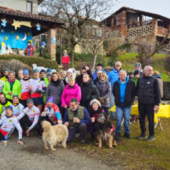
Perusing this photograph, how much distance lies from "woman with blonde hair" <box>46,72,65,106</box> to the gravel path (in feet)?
4.82

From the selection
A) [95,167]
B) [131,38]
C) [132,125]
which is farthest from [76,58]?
[95,167]

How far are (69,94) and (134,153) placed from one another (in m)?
2.21

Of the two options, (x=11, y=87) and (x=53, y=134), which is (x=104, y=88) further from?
(x=11, y=87)

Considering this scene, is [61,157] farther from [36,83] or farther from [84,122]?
[36,83]

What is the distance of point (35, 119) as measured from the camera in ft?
19.4

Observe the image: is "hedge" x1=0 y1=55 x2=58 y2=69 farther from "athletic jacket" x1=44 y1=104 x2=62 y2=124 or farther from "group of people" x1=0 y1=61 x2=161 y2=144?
"athletic jacket" x1=44 y1=104 x2=62 y2=124

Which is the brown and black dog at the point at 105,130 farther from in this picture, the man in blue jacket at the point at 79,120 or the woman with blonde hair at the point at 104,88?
the woman with blonde hair at the point at 104,88

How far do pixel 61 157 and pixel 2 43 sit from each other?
43.1 ft

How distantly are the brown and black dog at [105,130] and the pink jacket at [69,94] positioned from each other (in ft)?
3.42

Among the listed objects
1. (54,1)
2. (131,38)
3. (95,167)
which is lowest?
(95,167)

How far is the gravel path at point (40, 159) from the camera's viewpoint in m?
4.02

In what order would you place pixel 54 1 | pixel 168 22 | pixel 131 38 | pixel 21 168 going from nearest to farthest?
1. pixel 21 168
2. pixel 54 1
3. pixel 131 38
4. pixel 168 22

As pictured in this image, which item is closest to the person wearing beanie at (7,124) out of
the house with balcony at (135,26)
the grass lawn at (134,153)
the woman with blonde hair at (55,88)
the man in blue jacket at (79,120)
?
the woman with blonde hair at (55,88)

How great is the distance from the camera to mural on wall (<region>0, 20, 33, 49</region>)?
16.1m
